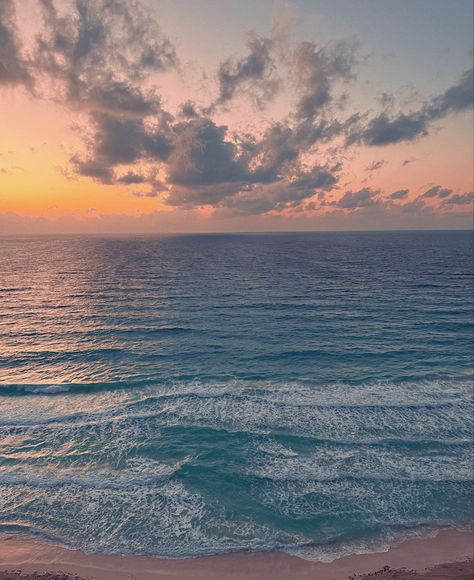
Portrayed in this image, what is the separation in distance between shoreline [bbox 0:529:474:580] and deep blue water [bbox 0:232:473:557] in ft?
2.16

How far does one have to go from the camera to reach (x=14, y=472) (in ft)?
79.8

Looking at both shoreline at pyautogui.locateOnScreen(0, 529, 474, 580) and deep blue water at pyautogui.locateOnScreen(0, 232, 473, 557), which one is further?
deep blue water at pyautogui.locateOnScreen(0, 232, 473, 557)

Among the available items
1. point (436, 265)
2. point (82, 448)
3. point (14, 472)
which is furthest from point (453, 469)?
point (436, 265)

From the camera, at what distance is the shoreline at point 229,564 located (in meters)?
17.8

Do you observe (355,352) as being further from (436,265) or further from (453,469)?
(436,265)

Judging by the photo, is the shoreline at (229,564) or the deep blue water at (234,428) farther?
the deep blue water at (234,428)

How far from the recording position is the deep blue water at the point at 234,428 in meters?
20.9

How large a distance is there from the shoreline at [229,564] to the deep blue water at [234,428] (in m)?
0.66

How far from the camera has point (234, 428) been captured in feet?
94.2

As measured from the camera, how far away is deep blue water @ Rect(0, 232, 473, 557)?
20.9 m

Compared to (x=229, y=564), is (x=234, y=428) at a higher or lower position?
higher

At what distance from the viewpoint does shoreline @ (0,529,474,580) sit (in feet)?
58.3

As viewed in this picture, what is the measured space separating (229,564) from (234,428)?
35.4ft

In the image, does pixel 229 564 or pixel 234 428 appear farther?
pixel 234 428
